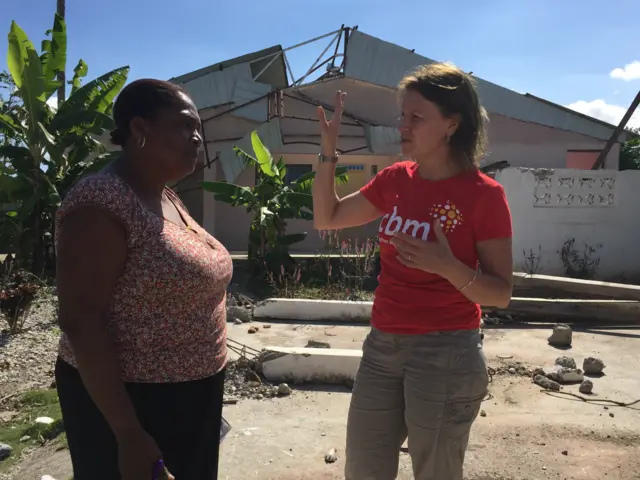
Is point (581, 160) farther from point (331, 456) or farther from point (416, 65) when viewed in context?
point (331, 456)

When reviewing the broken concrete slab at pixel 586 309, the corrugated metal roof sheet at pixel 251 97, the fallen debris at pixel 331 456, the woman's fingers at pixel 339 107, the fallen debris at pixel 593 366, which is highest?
the corrugated metal roof sheet at pixel 251 97

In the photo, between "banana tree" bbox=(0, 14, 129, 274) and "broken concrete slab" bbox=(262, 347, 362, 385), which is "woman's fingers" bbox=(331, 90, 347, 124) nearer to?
"broken concrete slab" bbox=(262, 347, 362, 385)

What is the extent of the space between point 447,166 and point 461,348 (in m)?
0.65

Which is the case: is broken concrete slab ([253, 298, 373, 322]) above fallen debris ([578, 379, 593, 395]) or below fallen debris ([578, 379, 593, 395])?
above

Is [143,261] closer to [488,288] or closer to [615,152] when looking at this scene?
[488,288]

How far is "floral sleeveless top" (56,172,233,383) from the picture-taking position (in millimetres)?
1345

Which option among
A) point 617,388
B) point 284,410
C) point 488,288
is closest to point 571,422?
point 617,388

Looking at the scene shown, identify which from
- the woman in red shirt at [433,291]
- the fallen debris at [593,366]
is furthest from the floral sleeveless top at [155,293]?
the fallen debris at [593,366]

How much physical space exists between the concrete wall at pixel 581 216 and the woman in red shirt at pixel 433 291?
785cm

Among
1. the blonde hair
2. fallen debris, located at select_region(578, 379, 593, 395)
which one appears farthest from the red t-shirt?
fallen debris, located at select_region(578, 379, 593, 395)

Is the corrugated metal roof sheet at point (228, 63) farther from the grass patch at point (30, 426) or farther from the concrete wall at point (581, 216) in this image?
the grass patch at point (30, 426)

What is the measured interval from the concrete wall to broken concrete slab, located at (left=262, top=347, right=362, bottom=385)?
592 centimetres

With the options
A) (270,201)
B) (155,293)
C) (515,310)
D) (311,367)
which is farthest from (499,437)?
(270,201)

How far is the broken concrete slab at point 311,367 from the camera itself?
14.2 feet
